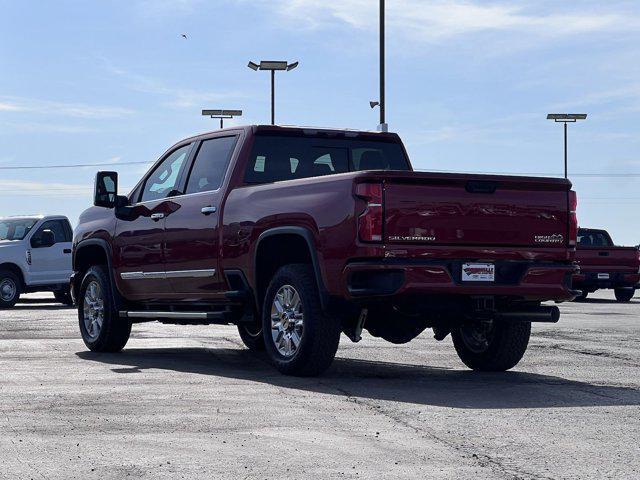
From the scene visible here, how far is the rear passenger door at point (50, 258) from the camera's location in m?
26.4

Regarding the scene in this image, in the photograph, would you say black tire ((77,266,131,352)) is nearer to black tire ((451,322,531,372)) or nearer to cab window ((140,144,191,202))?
cab window ((140,144,191,202))

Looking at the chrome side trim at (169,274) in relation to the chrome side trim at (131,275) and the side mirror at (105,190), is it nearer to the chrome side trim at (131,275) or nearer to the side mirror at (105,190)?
the chrome side trim at (131,275)

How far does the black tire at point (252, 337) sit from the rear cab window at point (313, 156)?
7.41ft

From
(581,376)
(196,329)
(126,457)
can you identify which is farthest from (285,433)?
(196,329)

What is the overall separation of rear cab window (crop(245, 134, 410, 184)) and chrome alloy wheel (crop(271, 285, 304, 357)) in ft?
4.25

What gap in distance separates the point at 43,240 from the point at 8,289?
1.25 metres

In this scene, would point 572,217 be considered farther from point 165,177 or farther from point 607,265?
point 607,265

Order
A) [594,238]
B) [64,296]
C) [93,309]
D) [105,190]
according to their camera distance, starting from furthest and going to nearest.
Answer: [594,238]
[64,296]
[93,309]
[105,190]

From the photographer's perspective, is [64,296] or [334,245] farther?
[64,296]

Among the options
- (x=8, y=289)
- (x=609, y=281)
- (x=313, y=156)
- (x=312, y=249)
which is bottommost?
(x=8, y=289)

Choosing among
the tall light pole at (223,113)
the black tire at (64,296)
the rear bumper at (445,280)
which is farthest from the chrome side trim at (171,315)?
the tall light pole at (223,113)

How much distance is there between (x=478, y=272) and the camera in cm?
991

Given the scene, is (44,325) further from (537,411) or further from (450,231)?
(537,411)

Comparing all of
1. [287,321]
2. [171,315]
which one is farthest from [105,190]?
[287,321]
